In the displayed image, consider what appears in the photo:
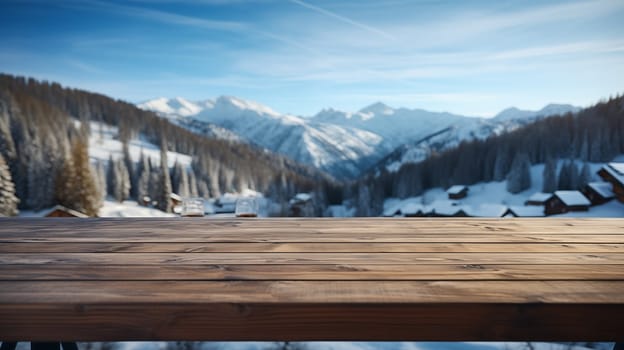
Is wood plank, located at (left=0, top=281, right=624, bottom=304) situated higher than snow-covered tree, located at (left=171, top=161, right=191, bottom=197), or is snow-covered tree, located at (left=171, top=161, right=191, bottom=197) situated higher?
wood plank, located at (left=0, top=281, right=624, bottom=304)

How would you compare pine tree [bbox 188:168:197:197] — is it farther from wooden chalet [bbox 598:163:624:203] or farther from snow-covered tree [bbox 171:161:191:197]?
wooden chalet [bbox 598:163:624:203]

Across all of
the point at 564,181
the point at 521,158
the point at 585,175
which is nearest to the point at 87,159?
the point at 521,158

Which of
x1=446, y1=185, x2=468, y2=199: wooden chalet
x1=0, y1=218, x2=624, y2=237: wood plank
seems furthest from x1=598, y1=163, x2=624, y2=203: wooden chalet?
x1=446, y1=185, x2=468, y2=199: wooden chalet

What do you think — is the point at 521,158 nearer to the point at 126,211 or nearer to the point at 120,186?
the point at 126,211

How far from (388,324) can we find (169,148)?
7601 centimetres

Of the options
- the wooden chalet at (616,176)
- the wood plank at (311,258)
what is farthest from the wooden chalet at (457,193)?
the wood plank at (311,258)

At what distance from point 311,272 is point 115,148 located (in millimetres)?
69444

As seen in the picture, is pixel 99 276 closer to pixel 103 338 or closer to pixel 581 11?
pixel 103 338

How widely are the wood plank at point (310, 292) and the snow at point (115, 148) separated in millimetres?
58481

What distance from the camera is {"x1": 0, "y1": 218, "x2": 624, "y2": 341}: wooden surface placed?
2.66ft

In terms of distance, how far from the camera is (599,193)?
2281cm

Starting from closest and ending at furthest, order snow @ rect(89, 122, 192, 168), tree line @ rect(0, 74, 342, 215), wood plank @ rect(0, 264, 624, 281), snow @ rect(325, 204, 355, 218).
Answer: wood plank @ rect(0, 264, 624, 281) → tree line @ rect(0, 74, 342, 215) → snow @ rect(325, 204, 355, 218) → snow @ rect(89, 122, 192, 168)

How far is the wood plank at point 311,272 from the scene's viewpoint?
3.25ft

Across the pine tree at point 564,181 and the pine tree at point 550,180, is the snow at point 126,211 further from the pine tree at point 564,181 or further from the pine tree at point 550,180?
the pine tree at point 564,181
